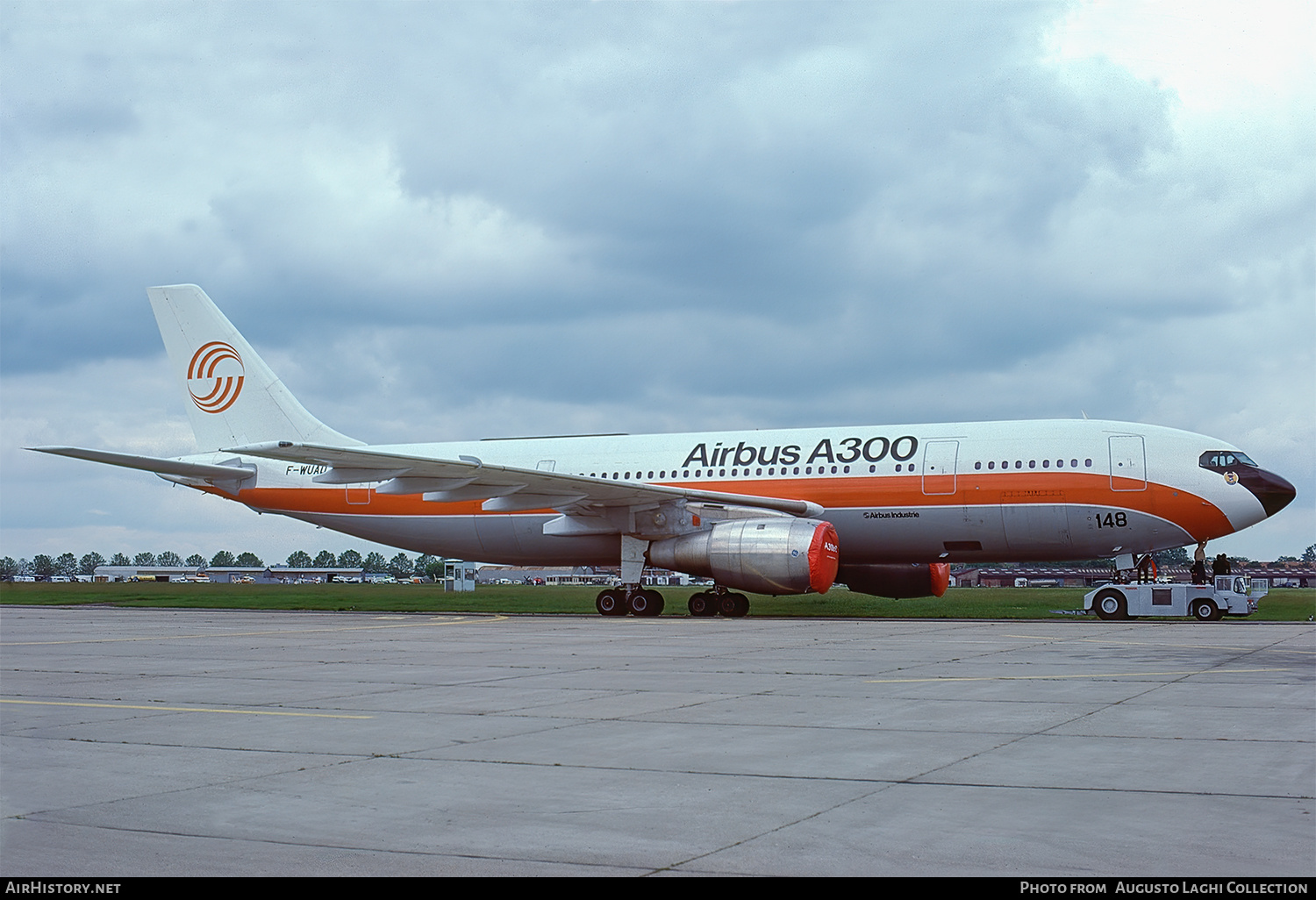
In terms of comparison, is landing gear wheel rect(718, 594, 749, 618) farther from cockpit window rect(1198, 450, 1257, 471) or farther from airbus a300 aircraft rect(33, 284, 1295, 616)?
cockpit window rect(1198, 450, 1257, 471)

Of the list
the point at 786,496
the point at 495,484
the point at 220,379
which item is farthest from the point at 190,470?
the point at 786,496

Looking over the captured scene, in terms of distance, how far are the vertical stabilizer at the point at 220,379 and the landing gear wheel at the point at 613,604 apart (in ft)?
31.7

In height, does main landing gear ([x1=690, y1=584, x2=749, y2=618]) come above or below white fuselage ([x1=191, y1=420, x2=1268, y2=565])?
below

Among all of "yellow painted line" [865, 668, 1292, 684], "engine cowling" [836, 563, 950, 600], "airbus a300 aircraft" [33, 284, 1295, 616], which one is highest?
"airbus a300 aircraft" [33, 284, 1295, 616]

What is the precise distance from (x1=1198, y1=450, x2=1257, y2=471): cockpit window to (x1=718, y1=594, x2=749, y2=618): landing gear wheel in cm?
965

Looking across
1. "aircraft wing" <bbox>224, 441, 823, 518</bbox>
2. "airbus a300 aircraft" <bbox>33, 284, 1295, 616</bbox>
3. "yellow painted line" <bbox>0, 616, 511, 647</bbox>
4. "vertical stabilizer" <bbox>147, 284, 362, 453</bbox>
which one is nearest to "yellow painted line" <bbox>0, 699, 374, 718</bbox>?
"yellow painted line" <bbox>0, 616, 511, 647</bbox>

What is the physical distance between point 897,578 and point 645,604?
19.7 feet

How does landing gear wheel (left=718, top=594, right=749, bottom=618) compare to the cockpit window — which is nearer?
the cockpit window

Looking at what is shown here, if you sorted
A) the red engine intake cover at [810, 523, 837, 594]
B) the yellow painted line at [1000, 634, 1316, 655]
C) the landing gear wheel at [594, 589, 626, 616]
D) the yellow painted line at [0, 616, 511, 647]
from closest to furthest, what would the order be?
1. the yellow painted line at [1000, 634, 1316, 655]
2. the yellow painted line at [0, 616, 511, 647]
3. the red engine intake cover at [810, 523, 837, 594]
4. the landing gear wheel at [594, 589, 626, 616]

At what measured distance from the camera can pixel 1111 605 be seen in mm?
23531

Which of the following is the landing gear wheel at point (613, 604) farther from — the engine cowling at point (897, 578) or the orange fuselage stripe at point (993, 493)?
the engine cowling at point (897, 578)

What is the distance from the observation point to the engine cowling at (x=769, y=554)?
2305 centimetres

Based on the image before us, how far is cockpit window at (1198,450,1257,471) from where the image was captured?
923 inches
